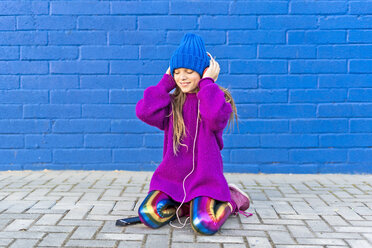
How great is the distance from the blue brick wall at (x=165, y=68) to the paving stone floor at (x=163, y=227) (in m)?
0.30

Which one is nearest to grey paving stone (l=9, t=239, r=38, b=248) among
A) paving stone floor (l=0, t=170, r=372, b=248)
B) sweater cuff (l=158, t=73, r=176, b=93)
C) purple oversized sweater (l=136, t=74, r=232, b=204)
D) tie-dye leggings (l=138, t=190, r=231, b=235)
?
paving stone floor (l=0, t=170, r=372, b=248)

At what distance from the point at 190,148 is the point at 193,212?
48 centimetres

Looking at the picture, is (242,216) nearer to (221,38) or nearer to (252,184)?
(252,184)

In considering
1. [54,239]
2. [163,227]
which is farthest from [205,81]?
[54,239]

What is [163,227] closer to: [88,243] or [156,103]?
[88,243]

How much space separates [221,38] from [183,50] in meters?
1.93

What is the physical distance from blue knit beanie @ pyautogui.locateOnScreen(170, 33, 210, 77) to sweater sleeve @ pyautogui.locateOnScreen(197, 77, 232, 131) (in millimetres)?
170

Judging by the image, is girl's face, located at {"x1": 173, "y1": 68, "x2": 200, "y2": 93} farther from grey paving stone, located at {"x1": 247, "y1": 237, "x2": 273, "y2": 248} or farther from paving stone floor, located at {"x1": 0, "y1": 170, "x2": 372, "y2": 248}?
grey paving stone, located at {"x1": 247, "y1": 237, "x2": 273, "y2": 248}

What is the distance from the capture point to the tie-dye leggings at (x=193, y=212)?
8.89ft

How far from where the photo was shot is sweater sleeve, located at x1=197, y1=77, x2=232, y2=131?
2.75 metres

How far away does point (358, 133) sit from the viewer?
186 inches

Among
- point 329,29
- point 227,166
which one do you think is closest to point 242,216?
point 227,166

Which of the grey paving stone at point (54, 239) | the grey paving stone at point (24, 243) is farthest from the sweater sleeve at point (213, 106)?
the grey paving stone at point (24, 243)

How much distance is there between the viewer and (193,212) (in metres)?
2.78
